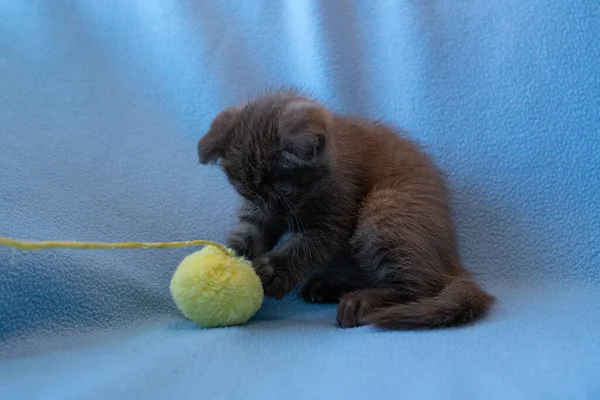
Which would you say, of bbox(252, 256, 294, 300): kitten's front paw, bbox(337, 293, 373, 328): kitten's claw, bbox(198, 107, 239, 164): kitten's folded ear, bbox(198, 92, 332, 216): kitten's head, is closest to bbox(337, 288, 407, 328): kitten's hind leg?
bbox(337, 293, 373, 328): kitten's claw

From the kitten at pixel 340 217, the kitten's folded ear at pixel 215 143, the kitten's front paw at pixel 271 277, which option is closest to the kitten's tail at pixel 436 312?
the kitten at pixel 340 217

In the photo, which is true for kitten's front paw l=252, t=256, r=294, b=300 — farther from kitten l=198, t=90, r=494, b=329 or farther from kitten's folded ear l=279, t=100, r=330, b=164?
kitten's folded ear l=279, t=100, r=330, b=164

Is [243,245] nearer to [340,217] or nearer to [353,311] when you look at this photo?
[340,217]

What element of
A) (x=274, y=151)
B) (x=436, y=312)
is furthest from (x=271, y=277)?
(x=436, y=312)

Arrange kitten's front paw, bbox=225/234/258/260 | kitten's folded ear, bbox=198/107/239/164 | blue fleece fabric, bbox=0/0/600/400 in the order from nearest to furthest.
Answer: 1. blue fleece fabric, bbox=0/0/600/400
2. kitten's folded ear, bbox=198/107/239/164
3. kitten's front paw, bbox=225/234/258/260

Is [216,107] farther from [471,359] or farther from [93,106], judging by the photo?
[471,359]

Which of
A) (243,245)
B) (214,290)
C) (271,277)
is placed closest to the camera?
(214,290)
